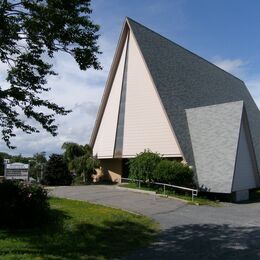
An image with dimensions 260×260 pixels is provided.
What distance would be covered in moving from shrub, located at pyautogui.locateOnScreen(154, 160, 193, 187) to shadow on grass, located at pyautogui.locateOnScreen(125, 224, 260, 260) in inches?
407

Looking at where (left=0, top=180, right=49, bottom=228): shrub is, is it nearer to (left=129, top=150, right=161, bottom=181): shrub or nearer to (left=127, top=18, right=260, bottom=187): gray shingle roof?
(left=129, top=150, right=161, bottom=181): shrub

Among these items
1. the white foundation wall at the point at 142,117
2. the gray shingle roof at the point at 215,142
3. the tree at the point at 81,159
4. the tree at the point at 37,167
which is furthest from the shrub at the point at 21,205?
the tree at the point at 37,167

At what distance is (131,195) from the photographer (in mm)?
24094

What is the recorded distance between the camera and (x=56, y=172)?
35.8 m

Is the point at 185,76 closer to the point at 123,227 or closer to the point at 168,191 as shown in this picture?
the point at 168,191

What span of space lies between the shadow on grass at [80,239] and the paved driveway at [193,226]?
666 millimetres

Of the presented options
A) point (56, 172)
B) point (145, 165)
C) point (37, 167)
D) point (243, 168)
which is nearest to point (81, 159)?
point (56, 172)

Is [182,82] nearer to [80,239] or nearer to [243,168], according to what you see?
[243,168]

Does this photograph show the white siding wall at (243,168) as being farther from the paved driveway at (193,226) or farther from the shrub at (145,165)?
the shrub at (145,165)

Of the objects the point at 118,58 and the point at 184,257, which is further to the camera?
the point at 118,58

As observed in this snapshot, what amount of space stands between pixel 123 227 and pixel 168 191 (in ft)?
36.4

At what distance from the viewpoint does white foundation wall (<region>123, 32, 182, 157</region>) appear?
29703mm

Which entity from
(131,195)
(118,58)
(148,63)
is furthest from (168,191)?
(118,58)

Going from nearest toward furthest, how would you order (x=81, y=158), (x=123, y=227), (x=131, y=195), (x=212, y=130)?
(x=123, y=227) < (x=131, y=195) < (x=212, y=130) < (x=81, y=158)
